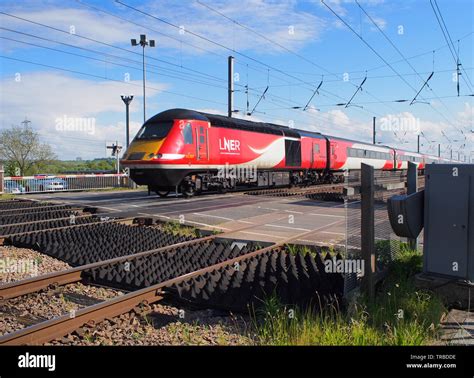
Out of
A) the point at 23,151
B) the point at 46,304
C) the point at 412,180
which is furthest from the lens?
the point at 23,151

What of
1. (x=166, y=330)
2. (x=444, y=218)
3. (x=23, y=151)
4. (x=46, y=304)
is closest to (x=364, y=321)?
(x=444, y=218)

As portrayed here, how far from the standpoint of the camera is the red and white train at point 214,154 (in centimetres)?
1677

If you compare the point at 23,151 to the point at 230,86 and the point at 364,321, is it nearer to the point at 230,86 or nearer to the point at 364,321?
the point at 230,86

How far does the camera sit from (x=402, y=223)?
16.6 feet

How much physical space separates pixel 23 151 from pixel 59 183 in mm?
28403

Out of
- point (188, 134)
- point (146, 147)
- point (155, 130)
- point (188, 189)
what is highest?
point (155, 130)

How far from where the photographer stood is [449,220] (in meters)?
4.98

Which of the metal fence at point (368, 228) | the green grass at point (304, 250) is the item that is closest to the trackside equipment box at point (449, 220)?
the metal fence at point (368, 228)

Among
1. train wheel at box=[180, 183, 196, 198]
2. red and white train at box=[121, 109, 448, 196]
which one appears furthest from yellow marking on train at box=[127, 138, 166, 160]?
train wheel at box=[180, 183, 196, 198]

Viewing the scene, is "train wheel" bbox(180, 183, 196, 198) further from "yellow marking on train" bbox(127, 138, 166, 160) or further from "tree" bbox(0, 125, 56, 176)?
"tree" bbox(0, 125, 56, 176)

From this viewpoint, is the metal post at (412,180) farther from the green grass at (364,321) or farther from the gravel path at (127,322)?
the gravel path at (127,322)

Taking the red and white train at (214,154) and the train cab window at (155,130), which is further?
the train cab window at (155,130)
